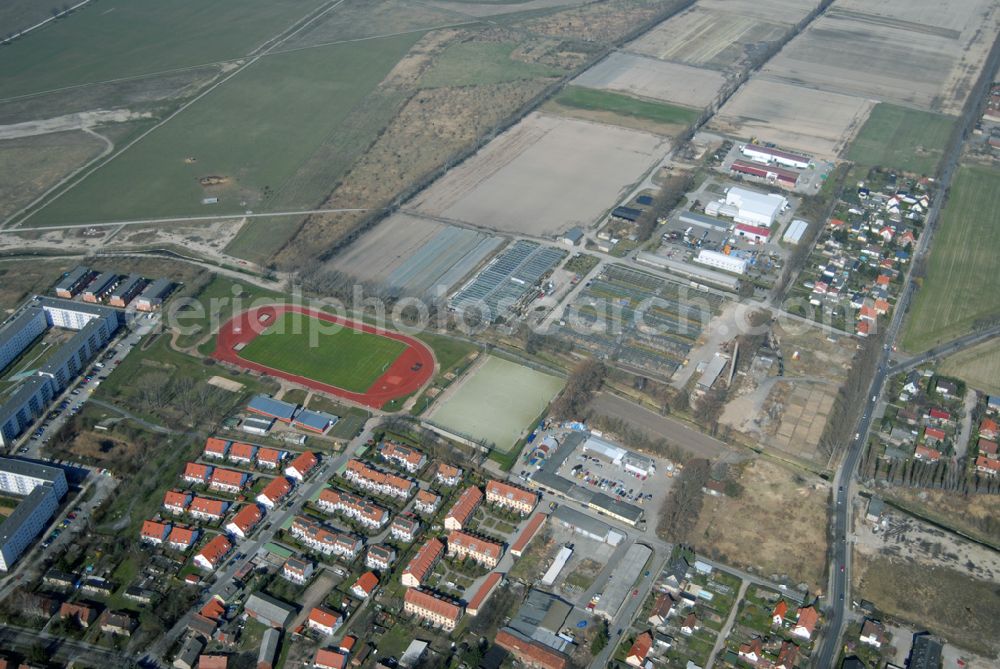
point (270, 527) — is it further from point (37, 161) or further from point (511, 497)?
point (37, 161)

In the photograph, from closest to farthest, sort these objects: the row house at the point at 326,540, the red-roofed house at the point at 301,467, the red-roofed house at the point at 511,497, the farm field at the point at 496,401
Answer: the row house at the point at 326,540 → the red-roofed house at the point at 511,497 → the red-roofed house at the point at 301,467 → the farm field at the point at 496,401

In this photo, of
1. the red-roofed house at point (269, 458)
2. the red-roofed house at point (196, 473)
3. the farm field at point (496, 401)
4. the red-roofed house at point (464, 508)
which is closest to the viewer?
the red-roofed house at point (464, 508)

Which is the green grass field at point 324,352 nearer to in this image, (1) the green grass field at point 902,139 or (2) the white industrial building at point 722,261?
(2) the white industrial building at point 722,261

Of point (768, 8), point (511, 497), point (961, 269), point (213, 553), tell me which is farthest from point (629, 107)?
point (213, 553)

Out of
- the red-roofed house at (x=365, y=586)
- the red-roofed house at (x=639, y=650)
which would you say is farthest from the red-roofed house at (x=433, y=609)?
the red-roofed house at (x=639, y=650)

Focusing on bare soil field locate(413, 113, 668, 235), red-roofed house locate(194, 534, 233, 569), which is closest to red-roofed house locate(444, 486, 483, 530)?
red-roofed house locate(194, 534, 233, 569)

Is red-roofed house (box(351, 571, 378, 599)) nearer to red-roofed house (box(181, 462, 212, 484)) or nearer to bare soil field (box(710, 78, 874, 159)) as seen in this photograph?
red-roofed house (box(181, 462, 212, 484))
